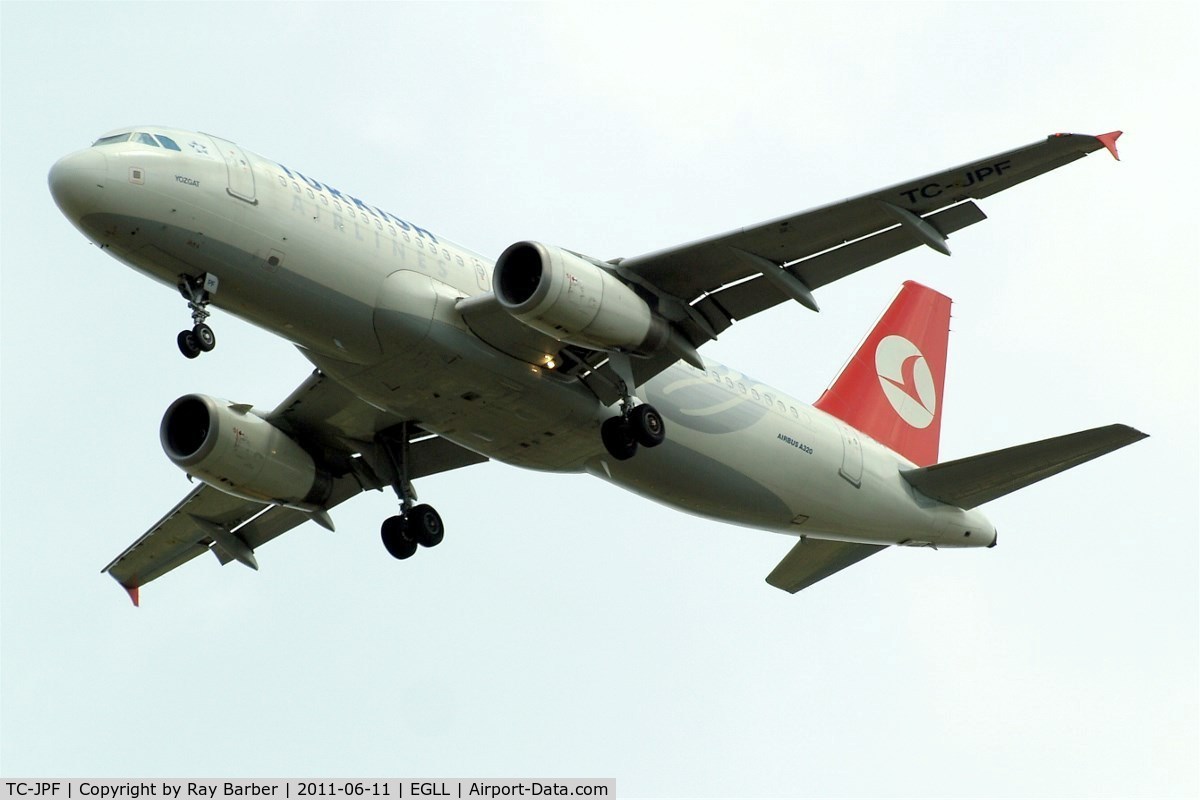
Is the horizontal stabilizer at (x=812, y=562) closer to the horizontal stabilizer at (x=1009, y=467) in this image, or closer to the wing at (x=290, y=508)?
the horizontal stabilizer at (x=1009, y=467)

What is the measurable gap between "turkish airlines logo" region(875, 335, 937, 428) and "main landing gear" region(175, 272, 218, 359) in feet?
50.8

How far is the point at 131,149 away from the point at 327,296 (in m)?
3.52

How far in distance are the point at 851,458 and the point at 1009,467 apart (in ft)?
9.45

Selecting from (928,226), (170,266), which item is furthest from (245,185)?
(928,226)

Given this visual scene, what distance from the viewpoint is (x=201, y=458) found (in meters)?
30.6

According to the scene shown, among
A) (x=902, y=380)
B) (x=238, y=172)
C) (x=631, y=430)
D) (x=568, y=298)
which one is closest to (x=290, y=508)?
(x=631, y=430)

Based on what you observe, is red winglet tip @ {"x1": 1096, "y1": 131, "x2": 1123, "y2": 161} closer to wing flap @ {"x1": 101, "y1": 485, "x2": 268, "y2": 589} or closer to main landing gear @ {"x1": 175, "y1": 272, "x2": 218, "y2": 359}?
main landing gear @ {"x1": 175, "y1": 272, "x2": 218, "y2": 359}

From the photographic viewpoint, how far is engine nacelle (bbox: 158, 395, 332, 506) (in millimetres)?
30719

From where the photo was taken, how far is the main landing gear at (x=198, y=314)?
25.6m

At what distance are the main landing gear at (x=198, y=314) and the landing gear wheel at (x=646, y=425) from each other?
685 centimetres

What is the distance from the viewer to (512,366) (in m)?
27.8

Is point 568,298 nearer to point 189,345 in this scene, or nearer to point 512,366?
point 512,366

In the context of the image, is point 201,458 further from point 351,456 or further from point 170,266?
point 170,266

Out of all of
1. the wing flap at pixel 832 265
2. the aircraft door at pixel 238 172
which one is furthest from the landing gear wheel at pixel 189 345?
the wing flap at pixel 832 265
